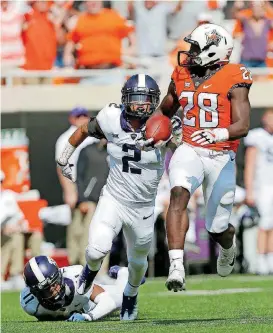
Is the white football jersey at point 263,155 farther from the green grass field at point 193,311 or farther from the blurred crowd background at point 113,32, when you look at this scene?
the blurred crowd background at point 113,32

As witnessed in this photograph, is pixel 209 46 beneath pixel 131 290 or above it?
above

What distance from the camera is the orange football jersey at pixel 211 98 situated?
888 centimetres

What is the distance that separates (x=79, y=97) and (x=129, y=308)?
7.03 m

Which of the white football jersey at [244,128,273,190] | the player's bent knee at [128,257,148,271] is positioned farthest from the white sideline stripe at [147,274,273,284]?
the player's bent knee at [128,257,148,271]

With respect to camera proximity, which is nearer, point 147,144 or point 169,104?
point 147,144

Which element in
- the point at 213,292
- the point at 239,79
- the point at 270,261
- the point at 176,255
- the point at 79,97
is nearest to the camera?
the point at 176,255

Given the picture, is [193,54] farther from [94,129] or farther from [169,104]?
[94,129]

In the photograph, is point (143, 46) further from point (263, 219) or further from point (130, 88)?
point (130, 88)

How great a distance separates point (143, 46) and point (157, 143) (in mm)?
7426

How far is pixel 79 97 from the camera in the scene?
632 inches

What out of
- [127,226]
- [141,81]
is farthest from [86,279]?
[141,81]

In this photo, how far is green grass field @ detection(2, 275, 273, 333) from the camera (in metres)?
8.24

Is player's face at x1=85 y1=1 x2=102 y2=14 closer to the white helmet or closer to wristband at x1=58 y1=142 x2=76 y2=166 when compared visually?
wristband at x1=58 y1=142 x2=76 y2=166

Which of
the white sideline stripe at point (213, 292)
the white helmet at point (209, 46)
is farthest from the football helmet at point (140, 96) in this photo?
the white sideline stripe at point (213, 292)
